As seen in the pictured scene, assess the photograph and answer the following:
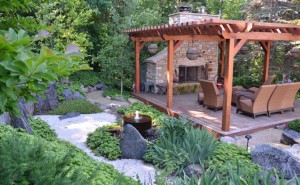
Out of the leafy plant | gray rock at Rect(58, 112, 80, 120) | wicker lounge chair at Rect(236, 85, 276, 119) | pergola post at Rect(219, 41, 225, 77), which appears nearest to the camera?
the leafy plant

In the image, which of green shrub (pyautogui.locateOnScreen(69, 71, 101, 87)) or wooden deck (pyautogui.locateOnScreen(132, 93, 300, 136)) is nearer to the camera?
wooden deck (pyautogui.locateOnScreen(132, 93, 300, 136))

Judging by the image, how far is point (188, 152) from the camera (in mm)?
4855

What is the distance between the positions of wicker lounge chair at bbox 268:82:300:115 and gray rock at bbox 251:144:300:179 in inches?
129

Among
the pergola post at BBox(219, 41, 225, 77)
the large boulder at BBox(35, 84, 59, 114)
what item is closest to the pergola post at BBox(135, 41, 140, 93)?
the large boulder at BBox(35, 84, 59, 114)

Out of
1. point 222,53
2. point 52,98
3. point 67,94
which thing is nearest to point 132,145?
point 52,98

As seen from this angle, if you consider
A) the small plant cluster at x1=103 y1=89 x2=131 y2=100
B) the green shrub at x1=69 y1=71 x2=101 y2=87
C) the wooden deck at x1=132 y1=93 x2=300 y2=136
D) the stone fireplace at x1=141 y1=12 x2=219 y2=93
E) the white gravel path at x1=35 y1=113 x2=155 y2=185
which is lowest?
the white gravel path at x1=35 y1=113 x2=155 y2=185

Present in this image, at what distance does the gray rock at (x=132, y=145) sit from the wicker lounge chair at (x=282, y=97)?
4.30m

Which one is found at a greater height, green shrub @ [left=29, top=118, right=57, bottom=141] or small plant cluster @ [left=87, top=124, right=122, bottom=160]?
green shrub @ [left=29, top=118, right=57, bottom=141]

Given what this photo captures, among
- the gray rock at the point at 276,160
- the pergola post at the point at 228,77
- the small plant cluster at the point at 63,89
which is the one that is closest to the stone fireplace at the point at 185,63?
the small plant cluster at the point at 63,89

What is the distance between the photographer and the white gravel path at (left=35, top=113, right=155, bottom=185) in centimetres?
514

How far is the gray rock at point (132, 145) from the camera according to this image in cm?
554

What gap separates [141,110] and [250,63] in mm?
8445

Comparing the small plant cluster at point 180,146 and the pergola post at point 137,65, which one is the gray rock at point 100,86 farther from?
the small plant cluster at point 180,146

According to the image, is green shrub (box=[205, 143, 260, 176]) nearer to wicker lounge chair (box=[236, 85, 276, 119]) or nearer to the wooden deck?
the wooden deck
